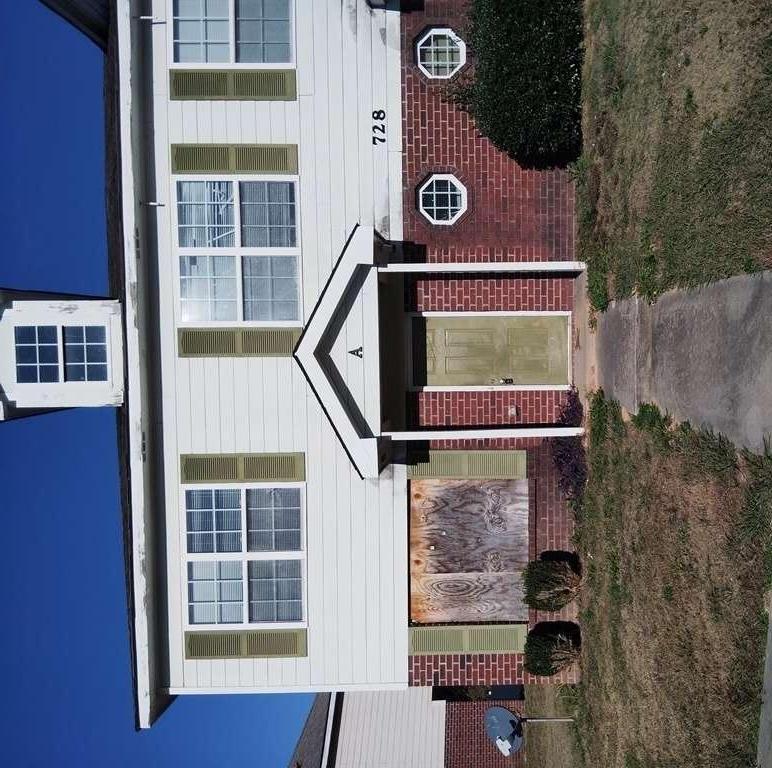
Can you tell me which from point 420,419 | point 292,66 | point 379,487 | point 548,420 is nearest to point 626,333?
point 548,420

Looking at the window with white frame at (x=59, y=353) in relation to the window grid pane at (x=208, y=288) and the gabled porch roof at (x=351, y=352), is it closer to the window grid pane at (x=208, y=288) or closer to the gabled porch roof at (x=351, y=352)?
the window grid pane at (x=208, y=288)

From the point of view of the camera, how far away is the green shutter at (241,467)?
12.4 meters

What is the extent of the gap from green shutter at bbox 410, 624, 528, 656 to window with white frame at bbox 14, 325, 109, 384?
810 centimetres

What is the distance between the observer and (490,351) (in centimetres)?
1307

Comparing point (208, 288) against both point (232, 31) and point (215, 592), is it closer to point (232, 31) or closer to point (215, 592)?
point (232, 31)

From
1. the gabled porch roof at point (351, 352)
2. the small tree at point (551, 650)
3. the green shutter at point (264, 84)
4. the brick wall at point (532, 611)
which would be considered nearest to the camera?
the gabled porch roof at point (351, 352)

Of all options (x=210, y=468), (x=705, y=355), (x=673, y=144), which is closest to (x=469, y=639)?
(x=210, y=468)

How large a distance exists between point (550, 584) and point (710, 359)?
5.70m

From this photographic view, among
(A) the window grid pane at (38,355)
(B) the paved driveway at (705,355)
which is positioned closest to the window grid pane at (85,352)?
(A) the window grid pane at (38,355)

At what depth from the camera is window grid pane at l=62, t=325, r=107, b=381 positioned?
1212 cm

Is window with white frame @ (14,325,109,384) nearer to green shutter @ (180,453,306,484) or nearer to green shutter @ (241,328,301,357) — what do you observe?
green shutter @ (180,453,306,484)

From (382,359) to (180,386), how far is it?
3946 mm

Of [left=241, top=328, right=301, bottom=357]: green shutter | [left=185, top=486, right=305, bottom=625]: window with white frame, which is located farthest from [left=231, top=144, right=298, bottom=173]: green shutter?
[left=185, top=486, right=305, bottom=625]: window with white frame

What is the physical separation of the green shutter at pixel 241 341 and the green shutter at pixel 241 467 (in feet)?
6.57
